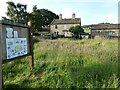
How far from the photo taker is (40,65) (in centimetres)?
899

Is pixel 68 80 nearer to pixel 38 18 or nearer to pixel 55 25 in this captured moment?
pixel 38 18

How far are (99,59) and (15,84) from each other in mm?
3421

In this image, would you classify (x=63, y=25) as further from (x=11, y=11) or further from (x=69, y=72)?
(x=69, y=72)

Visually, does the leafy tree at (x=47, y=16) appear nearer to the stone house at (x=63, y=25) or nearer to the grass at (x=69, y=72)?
the stone house at (x=63, y=25)

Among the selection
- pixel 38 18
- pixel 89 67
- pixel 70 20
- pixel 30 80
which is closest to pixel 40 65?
pixel 30 80

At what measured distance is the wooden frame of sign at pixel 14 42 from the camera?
22.4ft

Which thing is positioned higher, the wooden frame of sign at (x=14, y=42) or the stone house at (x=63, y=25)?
the stone house at (x=63, y=25)

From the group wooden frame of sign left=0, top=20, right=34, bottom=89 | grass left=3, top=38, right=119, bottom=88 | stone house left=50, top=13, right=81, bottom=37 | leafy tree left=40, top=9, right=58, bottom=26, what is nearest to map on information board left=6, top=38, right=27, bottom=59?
wooden frame of sign left=0, top=20, right=34, bottom=89

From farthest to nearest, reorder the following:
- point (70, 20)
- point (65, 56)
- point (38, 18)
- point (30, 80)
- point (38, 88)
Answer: point (70, 20) → point (38, 18) → point (65, 56) → point (30, 80) → point (38, 88)

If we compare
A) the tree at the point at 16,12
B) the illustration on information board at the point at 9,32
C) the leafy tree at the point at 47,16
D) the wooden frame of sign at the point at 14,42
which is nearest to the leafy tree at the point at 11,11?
the tree at the point at 16,12

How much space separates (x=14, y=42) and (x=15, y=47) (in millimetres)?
188

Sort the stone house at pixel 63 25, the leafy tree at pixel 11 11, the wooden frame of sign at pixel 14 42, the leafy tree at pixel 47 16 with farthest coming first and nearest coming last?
the leafy tree at pixel 47 16, the stone house at pixel 63 25, the leafy tree at pixel 11 11, the wooden frame of sign at pixel 14 42

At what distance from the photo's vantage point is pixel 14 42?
7.69 metres

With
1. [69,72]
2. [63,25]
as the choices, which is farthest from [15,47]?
[63,25]
